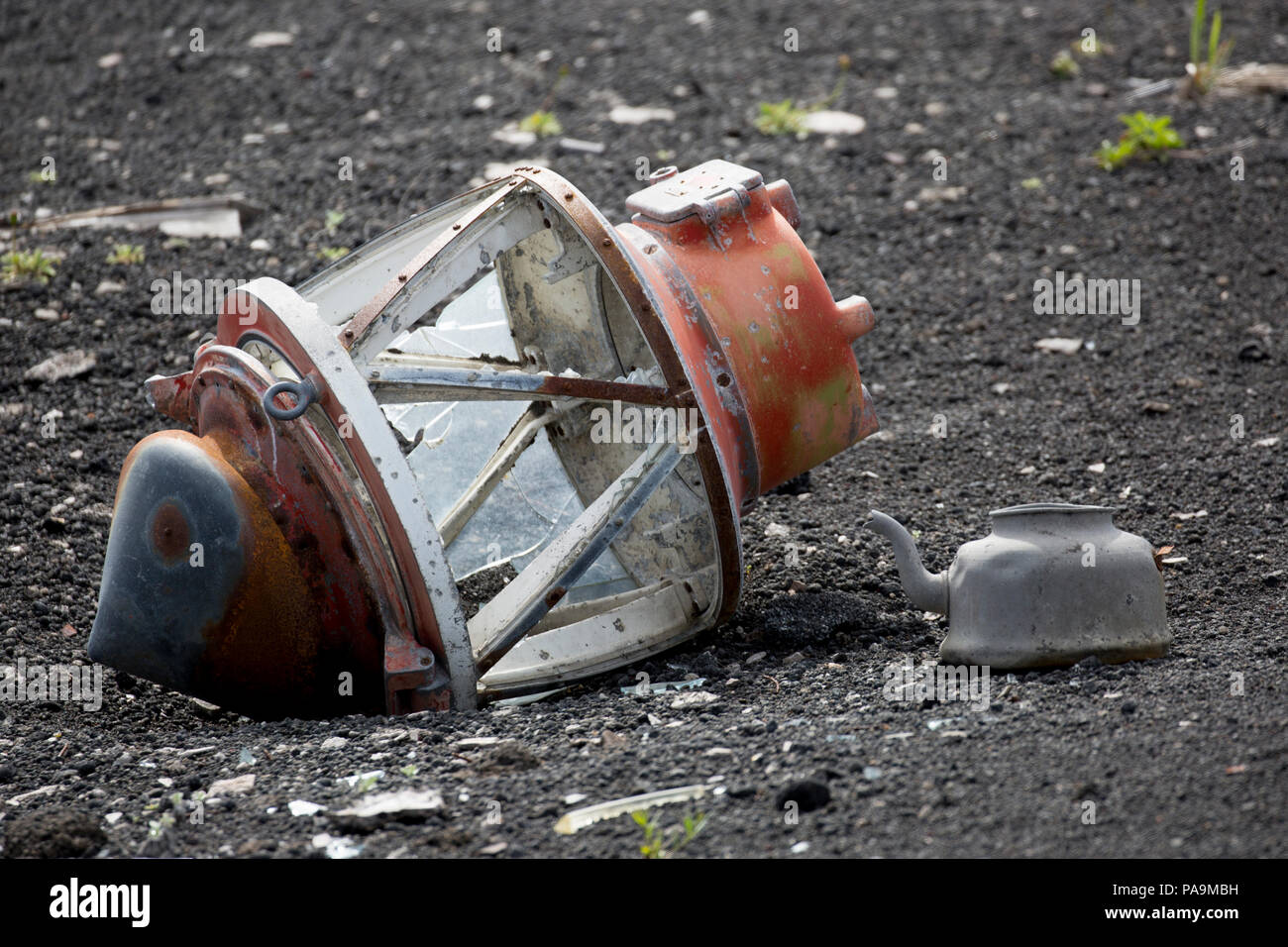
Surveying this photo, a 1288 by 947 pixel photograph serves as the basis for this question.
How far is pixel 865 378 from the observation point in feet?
16.6

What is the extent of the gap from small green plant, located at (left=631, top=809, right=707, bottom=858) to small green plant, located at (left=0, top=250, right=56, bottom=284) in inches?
160

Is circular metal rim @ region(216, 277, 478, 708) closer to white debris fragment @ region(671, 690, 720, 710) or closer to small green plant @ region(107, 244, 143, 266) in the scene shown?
white debris fragment @ region(671, 690, 720, 710)

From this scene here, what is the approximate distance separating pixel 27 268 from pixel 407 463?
3127 mm

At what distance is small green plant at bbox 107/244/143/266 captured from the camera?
5504mm

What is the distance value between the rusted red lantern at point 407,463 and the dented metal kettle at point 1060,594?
58 centimetres

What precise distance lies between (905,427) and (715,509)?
1.76 meters

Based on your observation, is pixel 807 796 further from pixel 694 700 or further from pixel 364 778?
pixel 364 778

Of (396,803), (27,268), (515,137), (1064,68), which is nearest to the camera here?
(396,803)

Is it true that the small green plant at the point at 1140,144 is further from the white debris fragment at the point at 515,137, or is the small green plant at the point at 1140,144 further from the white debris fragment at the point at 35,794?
the white debris fragment at the point at 35,794

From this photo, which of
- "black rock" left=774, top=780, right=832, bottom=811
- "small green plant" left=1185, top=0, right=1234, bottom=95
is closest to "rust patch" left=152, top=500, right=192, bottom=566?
"black rock" left=774, top=780, right=832, bottom=811

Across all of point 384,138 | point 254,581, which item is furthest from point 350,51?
point 254,581

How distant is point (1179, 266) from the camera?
5492mm

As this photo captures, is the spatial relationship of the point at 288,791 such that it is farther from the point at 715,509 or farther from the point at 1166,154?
the point at 1166,154

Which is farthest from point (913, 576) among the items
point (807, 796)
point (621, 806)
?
point (621, 806)
